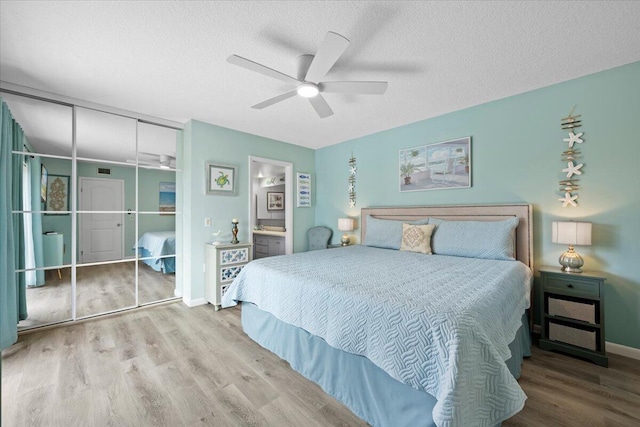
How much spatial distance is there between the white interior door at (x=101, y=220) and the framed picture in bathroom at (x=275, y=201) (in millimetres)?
3568

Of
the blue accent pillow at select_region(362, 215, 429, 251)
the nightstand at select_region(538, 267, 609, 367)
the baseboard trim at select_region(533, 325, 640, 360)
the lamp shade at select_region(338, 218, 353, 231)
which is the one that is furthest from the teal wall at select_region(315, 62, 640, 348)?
the lamp shade at select_region(338, 218, 353, 231)

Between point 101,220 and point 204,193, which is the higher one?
point 204,193

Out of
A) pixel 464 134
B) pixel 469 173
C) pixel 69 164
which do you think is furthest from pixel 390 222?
pixel 69 164

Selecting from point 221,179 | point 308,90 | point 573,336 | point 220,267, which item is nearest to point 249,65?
point 308,90

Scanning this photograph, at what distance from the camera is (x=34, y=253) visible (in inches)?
121

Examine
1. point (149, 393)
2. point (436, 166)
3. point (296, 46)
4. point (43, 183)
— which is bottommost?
point (149, 393)

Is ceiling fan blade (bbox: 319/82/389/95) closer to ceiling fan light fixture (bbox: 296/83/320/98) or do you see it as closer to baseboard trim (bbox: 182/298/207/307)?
ceiling fan light fixture (bbox: 296/83/320/98)

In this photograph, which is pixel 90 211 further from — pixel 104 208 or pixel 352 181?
pixel 352 181

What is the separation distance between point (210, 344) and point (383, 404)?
174cm

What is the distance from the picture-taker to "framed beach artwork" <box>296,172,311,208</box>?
520 cm

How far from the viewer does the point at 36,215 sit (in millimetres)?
3059

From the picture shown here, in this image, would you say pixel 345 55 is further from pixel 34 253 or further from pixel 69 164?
pixel 34 253

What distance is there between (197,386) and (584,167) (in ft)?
12.5

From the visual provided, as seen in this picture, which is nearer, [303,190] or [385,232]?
[385,232]
